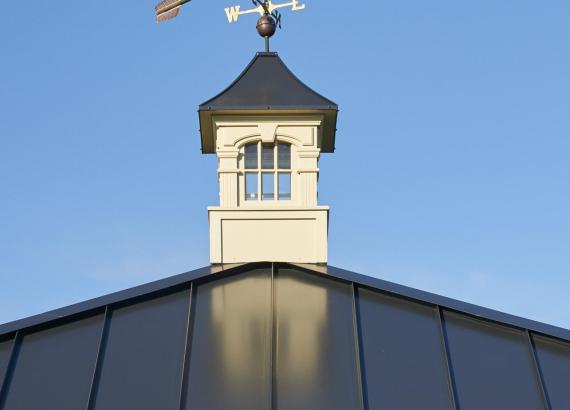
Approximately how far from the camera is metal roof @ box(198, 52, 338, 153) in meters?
17.8

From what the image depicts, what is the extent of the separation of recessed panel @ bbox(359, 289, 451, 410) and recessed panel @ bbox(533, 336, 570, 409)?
1.29 meters

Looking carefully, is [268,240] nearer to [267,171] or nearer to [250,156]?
[267,171]

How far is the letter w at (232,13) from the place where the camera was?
61.5 feet

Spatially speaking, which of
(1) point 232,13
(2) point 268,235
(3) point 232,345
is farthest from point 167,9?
(3) point 232,345

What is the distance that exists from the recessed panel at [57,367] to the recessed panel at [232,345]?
131 cm

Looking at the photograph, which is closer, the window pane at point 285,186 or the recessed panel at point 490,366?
the recessed panel at point 490,366

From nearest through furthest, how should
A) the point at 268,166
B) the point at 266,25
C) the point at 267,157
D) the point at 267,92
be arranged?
the point at 268,166
the point at 267,157
the point at 267,92
the point at 266,25

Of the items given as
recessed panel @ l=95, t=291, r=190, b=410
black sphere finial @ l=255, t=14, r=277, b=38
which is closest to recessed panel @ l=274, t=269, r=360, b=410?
recessed panel @ l=95, t=291, r=190, b=410

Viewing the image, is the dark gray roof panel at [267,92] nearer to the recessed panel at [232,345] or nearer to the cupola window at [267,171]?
the cupola window at [267,171]

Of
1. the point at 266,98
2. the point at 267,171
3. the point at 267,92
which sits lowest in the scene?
the point at 267,171

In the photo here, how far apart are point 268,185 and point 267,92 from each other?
5.34 feet

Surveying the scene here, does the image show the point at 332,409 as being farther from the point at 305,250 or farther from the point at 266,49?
the point at 266,49

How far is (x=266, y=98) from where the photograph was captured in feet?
59.3

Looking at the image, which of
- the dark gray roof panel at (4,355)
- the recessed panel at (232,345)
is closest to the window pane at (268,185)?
the recessed panel at (232,345)
